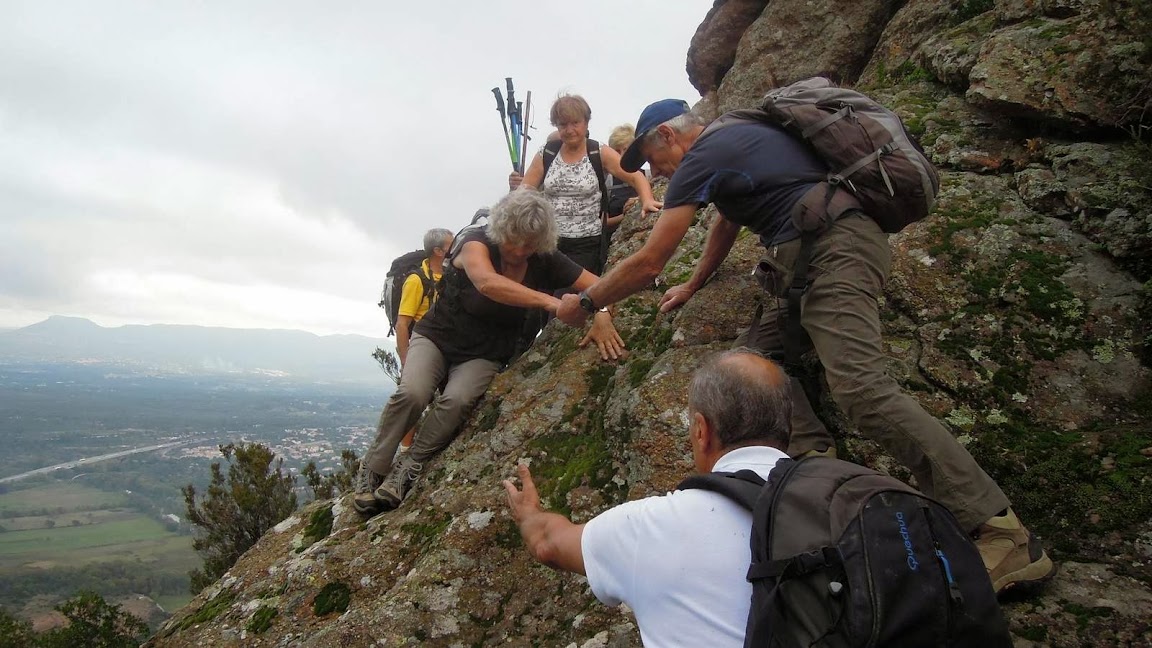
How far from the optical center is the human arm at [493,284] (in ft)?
19.3

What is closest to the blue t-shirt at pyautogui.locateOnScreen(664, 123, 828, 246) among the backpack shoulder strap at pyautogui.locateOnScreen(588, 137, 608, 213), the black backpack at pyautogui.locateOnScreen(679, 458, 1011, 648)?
the black backpack at pyautogui.locateOnScreen(679, 458, 1011, 648)

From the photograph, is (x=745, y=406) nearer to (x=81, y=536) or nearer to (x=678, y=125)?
(x=678, y=125)

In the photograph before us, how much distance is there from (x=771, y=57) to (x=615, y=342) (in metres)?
8.62

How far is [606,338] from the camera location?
627cm

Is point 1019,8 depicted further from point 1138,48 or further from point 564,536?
point 564,536

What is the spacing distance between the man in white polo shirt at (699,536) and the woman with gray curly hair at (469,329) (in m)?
3.24

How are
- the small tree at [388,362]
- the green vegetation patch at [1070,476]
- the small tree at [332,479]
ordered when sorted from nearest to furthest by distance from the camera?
1. the green vegetation patch at [1070,476]
2. the small tree at [332,479]
3. the small tree at [388,362]

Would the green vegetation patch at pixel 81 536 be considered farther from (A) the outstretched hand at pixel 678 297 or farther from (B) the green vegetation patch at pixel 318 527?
(A) the outstretched hand at pixel 678 297

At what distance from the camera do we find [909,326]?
487cm

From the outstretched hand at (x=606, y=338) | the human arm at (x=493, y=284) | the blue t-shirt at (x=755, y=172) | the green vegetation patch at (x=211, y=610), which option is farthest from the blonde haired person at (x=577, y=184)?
the green vegetation patch at (x=211, y=610)

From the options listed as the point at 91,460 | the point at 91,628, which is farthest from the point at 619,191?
the point at 91,460

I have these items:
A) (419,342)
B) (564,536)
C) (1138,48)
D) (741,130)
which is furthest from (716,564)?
(1138,48)

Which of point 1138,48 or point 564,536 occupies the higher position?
point 1138,48

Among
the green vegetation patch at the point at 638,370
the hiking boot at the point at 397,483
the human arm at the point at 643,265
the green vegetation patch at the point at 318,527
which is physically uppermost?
the human arm at the point at 643,265
